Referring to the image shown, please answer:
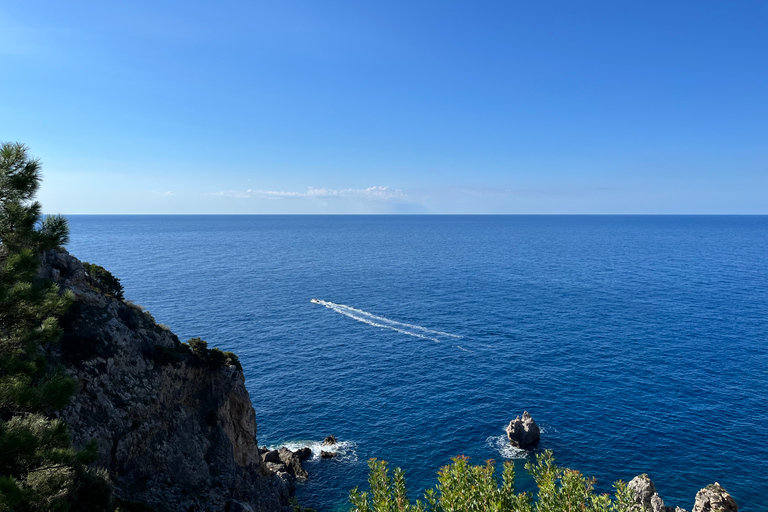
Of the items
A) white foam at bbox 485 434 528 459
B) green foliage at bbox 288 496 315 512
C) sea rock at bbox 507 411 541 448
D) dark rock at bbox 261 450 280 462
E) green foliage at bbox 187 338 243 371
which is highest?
green foliage at bbox 187 338 243 371

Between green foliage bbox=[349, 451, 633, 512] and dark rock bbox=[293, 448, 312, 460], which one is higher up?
green foliage bbox=[349, 451, 633, 512]

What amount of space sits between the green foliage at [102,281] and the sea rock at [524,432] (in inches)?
2062

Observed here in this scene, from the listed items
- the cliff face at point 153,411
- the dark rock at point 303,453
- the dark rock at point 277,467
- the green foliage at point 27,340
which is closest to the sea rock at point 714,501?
the cliff face at point 153,411

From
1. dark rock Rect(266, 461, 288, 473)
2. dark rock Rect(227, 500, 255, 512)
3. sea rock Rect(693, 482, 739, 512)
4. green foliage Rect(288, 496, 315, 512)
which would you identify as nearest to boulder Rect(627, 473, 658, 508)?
sea rock Rect(693, 482, 739, 512)

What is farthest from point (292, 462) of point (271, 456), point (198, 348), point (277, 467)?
point (198, 348)

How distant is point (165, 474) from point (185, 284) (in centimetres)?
11030

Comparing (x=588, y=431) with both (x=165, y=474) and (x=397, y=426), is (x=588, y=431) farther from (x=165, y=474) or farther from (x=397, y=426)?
(x=165, y=474)

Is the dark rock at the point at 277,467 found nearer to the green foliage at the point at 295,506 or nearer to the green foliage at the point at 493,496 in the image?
the green foliage at the point at 295,506

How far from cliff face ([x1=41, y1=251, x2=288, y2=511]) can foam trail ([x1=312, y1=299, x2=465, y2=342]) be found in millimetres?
53631

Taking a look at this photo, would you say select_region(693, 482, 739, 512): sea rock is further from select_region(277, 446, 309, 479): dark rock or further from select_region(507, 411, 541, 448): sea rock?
select_region(277, 446, 309, 479): dark rock

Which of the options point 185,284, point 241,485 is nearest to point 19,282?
point 241,485

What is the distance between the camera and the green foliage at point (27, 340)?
53.8 ft

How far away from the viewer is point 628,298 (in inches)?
4806

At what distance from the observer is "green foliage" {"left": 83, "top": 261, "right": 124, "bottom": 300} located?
43.7 m
